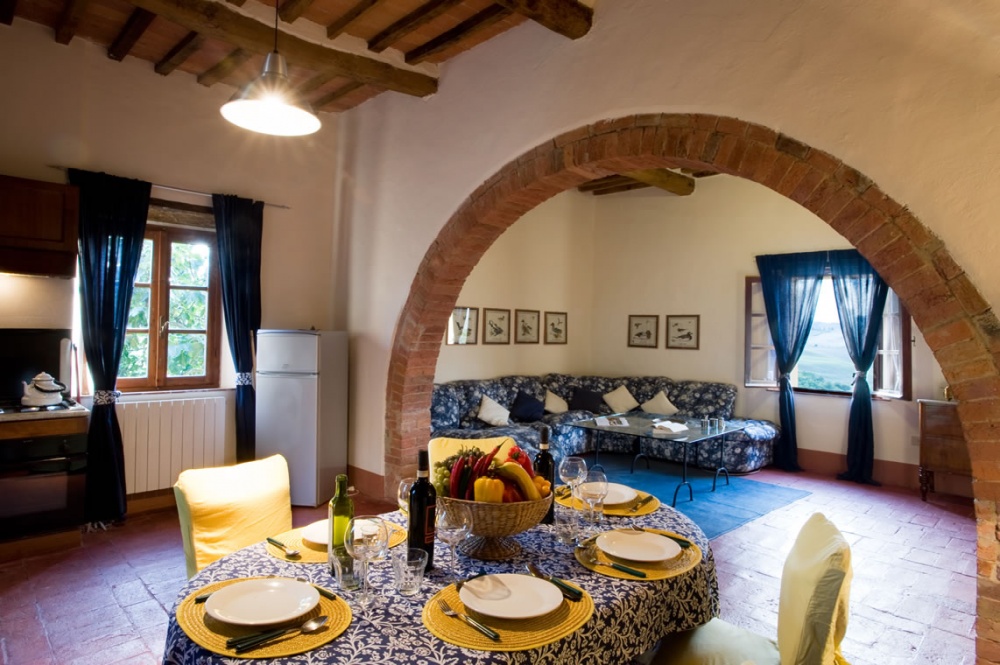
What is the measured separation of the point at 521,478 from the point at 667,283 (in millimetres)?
6212

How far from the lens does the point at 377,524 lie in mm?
1611

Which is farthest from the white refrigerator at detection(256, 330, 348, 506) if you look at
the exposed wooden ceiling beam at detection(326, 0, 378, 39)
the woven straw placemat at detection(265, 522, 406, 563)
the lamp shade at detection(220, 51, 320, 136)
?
the woven straw placemat at detection(265, 522, 406, 563)

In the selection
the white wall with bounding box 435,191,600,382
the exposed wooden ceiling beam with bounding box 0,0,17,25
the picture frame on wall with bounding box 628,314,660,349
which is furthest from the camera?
the picture frame on wall with bounding box 628,314,660,349

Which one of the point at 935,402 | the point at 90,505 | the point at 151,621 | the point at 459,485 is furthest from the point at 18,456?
the point at 935,402

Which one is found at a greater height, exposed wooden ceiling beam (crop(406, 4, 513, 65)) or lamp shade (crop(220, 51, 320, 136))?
exposed wooden ceiling beam (crop(406, 4, 513, 65))

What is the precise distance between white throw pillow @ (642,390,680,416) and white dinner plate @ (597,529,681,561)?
5.07 meters

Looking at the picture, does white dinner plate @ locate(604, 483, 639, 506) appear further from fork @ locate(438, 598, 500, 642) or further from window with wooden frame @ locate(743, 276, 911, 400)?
window with wooden frame @ locate(743, 276, 911, 400)

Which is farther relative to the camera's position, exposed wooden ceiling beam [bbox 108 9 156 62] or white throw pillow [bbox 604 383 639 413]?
white throw pillow [bbox 604 383 639 413]

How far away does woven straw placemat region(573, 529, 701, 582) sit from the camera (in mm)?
1629

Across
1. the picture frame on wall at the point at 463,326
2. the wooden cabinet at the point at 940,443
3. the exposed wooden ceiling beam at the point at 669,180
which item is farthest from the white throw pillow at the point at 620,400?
the wooden cabinet at the point at 940,443

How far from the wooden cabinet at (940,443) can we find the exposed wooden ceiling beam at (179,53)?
21.4ft

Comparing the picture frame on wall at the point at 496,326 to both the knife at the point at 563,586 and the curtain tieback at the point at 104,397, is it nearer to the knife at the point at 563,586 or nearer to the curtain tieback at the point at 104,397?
the curtain tieback at the point at 104,397

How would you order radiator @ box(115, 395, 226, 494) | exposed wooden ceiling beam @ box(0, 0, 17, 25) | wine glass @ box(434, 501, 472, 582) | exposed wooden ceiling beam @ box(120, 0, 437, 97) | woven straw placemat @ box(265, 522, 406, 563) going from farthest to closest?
radiator @ box(115, 395, 226, 494)
exposed wooden ceiling beam @ box(0, 0, 17, 25)
exposed wooden ceiling beam @ box(120, 0, 437, 97)
woven straw placemat @ box(265, 522, 406, 563)
wine glass @ box(434, 501, 472, 582)

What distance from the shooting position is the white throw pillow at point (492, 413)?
6.00 metres
